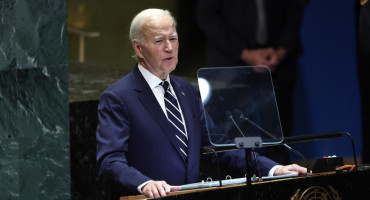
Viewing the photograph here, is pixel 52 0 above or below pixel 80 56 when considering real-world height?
above

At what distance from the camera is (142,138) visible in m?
3.05

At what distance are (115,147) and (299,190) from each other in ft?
2.66

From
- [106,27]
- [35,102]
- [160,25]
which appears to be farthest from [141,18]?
[106,27]

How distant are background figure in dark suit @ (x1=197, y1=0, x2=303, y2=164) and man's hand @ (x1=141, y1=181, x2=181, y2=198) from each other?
2128mm

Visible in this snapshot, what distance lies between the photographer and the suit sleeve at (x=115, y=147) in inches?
110

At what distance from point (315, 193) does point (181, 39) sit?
8.60 feet

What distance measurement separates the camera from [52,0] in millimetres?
4570

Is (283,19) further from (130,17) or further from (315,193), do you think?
(315,193)

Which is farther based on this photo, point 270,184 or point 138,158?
point 138,158

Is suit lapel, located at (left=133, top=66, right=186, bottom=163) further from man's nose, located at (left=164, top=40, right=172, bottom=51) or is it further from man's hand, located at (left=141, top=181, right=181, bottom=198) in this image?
man's hand, located at (left=141, top=181, right=181, bottom=198)

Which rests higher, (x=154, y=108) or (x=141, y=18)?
(x=141, y=18)

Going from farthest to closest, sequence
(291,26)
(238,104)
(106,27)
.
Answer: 1. (106,27)
2. (291,26)
3. (238,104)

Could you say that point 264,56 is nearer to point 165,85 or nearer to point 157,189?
point 165,85

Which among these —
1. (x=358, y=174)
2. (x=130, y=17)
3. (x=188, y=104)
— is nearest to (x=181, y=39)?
(x=130, y=17)
